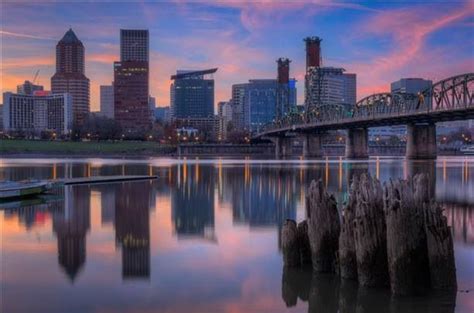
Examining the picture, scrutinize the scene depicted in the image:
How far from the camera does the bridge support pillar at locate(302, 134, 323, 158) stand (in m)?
181

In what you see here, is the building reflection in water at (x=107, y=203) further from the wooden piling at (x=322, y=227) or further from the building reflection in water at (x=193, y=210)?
the wooden piling at (x=322, y=227)

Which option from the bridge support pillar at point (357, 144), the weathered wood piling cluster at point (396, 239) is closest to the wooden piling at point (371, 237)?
the weathered wood piling cluster at point (396, 239)

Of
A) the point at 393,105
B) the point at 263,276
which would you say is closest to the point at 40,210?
the point at 263,276

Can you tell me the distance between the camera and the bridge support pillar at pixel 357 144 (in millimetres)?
154125

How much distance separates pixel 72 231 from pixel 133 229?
8.17 ft

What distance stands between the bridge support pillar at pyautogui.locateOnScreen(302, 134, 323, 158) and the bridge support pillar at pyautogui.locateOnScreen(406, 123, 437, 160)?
159 feet

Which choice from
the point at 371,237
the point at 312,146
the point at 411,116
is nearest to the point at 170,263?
the point at 371,237

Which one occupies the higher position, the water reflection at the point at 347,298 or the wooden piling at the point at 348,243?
the wooden piling at the point at 348,243

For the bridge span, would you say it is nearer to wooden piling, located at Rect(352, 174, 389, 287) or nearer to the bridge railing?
the bridge railing

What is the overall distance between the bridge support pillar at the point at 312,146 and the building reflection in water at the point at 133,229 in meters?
137

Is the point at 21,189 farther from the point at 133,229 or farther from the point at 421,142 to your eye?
the point at 421,142

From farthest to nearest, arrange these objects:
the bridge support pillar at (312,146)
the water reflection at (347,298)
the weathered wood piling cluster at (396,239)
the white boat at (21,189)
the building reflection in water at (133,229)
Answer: the bridge support pillar at (312,146), the white boat at (21,189), the building reflection in water at (133,229), the weathered wood piling cluster at (396,239), the water reflection at (347,298)

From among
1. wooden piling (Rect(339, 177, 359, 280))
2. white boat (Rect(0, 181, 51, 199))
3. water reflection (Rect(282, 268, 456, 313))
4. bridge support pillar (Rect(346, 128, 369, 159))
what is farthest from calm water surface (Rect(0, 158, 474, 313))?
bridge support pillar (Rect(346, 128, 369, 159))

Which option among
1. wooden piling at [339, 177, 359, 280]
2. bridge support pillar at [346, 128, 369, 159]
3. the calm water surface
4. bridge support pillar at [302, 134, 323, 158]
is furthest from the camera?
bridge support pillar at [302, 134, 323, 158]
